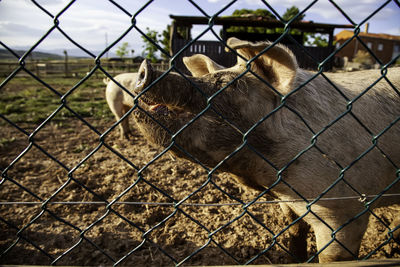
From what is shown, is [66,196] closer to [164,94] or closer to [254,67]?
[164,94]

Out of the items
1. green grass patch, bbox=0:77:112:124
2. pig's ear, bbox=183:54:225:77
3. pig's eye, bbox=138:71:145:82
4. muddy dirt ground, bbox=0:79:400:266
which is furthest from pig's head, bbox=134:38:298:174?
green grass patch, bbox=0:77:112:124

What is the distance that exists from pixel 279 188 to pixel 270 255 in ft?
3.37

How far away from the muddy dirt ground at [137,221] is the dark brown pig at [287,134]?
1.17ft

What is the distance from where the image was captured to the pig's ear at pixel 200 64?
2156mm

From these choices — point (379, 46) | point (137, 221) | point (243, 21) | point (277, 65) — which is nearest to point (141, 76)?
point (277, 65)

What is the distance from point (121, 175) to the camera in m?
4.02

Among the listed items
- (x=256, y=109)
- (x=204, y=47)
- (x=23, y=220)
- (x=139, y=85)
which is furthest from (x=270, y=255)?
(x=204, y=47)

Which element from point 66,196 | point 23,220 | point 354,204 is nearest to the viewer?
point 354,204

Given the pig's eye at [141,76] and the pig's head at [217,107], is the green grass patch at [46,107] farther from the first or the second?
the pig's eye at [141,76]

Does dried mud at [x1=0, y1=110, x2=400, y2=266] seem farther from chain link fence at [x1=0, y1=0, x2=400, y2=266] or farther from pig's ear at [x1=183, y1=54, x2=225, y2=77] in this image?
pig's ear at [x1=183, y1=54, x2=225, y2=77]

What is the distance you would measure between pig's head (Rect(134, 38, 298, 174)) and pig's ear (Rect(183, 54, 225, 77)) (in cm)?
29

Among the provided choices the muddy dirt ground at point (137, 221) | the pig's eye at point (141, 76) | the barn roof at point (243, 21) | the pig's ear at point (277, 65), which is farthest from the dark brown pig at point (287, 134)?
the barn roof at point (243, 21)

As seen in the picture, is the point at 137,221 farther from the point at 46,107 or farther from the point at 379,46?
the point at 379,46

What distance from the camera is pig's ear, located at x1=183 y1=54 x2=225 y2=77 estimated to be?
A: 2.16 metres
